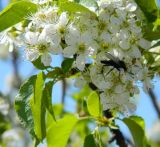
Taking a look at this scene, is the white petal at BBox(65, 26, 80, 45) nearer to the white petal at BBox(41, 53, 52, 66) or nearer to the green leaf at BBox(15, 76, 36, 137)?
the white petal at BBox(41, 53, 52, 66)

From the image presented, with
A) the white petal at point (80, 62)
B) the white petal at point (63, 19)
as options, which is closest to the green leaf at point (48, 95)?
the white petal at point (80, 62)

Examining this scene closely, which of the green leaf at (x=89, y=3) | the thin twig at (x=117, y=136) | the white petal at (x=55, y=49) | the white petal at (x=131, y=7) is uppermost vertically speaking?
the green leaf at (x=89, y=3)

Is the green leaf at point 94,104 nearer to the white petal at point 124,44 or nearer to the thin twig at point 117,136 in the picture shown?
the thin twig at point 117,136

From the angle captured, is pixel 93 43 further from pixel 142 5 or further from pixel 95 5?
pixel 142 5

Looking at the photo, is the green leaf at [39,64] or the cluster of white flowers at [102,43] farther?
the green leaf at [39,64]

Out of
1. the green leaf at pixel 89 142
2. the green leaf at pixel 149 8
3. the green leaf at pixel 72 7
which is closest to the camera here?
the green leaf at pixel 72 7

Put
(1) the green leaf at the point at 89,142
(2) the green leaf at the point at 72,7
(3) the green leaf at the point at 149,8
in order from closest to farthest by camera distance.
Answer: (2) the green leaf at the point at 72,7, (3) the green leaf at the point at 149,8, (1) the green leaf at the point at 89,142

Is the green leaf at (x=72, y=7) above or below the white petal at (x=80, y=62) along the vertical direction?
above

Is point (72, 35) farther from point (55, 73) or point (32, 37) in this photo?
point (55, 73)
